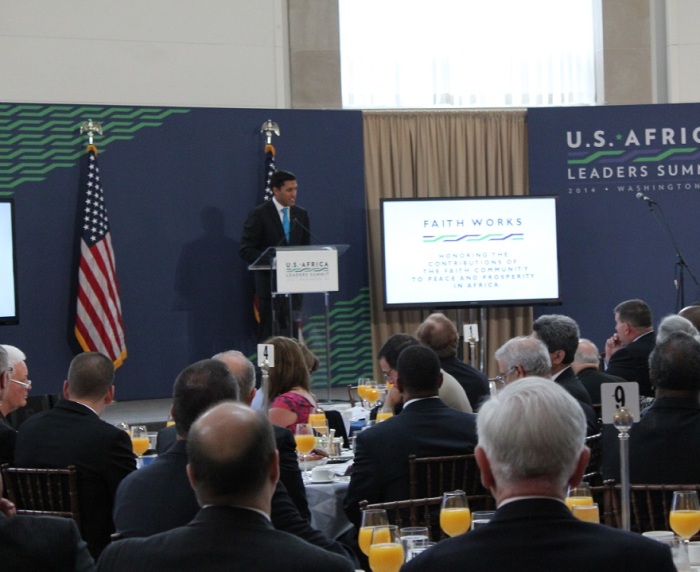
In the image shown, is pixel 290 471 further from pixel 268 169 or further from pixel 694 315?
pixel 268 169

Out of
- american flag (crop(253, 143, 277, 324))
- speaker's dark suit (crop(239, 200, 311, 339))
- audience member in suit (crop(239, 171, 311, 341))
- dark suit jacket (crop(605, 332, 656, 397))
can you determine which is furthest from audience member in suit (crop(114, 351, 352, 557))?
american flag (crop(253, 143, 277, 324))

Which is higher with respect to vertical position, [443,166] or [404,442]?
[443,166]

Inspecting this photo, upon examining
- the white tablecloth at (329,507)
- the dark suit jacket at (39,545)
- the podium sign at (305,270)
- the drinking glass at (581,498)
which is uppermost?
the podium sign at (305,270)

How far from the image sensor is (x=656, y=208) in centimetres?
1121

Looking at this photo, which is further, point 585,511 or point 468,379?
point 468,379

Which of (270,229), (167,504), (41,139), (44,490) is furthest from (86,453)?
(41,139)

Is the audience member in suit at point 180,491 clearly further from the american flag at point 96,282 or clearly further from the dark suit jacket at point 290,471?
the american flag at point 96,282

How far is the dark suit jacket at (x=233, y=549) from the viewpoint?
2016mm

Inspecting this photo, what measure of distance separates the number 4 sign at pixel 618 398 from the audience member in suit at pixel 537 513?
138 centimetres

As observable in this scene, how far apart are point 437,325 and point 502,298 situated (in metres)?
4.70

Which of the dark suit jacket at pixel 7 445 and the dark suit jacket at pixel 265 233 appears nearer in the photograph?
the dark suit jacket at pixel 7 445

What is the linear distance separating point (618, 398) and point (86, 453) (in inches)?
77.2

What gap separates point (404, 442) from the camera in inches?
162

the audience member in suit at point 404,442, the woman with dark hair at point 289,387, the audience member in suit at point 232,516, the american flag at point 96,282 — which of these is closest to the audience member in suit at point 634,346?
the woman with dark hair at point 289,387
